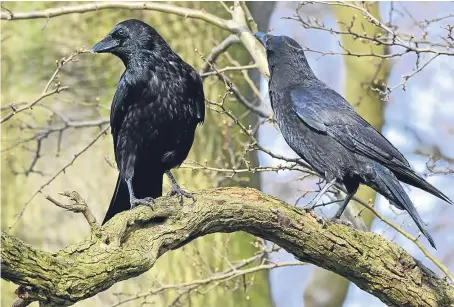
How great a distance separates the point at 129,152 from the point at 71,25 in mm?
2414

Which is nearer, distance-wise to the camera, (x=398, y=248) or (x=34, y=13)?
(x=398, y=248)

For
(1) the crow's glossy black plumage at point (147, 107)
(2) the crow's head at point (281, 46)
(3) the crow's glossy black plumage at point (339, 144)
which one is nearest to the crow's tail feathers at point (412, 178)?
(3) the crow's glossy black plumage at point (339, 144)

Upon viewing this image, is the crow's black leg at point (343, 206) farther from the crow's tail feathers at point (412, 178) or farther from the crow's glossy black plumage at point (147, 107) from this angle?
the crow's glossy black plumage at point (147, 107)

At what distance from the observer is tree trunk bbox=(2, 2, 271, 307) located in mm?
6273

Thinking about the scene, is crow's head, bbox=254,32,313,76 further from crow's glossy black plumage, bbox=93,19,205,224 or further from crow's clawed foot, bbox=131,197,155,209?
crow's clawed foot, bbox=131,197,155,209

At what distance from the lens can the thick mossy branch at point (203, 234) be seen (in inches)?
106

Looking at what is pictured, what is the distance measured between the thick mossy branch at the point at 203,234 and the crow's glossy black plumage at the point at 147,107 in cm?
77

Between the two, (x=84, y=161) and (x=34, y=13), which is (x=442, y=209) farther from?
(x=34, y=13)

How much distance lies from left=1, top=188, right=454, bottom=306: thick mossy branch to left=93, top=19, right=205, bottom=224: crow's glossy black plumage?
30.3 inches

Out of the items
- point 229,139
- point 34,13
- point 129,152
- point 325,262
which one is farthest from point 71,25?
point 325,262

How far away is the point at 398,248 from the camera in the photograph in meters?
3.95

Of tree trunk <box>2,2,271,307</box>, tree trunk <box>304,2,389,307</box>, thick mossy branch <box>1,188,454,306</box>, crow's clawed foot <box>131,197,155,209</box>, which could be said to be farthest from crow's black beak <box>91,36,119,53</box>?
tree trunk <box>304,2,389,307</box>

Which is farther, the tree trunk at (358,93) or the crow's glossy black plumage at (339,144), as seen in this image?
the tree trunk at (358,93)

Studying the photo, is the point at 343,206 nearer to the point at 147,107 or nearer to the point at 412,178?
the point at 412,178
